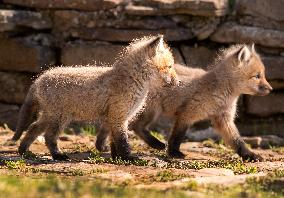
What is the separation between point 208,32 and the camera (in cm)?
1172

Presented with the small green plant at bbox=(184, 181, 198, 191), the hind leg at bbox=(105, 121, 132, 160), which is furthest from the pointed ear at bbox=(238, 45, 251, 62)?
the small green plant at bbox=(184, 181, 198, 191)

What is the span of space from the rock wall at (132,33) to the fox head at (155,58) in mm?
3161

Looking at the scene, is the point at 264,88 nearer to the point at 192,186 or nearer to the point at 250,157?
the point at 250,157

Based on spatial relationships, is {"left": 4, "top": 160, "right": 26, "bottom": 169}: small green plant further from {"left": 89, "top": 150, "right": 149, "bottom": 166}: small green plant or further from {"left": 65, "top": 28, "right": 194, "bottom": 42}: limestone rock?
{"left": 65, "top": 28, "right": 194, "bottom": 42}: limestone rock

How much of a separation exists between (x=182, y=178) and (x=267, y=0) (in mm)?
5927

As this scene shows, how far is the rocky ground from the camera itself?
247 inches

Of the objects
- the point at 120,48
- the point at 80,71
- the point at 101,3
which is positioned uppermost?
the point at 101,3

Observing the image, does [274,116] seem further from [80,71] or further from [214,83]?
[80,71]

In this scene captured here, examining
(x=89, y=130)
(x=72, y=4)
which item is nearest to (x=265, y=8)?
(x=72, y=4)

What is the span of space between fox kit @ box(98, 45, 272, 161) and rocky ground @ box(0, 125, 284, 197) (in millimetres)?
458

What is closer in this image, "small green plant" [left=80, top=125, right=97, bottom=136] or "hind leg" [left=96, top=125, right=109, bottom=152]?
"hind leg" [left=96, top=125, right=109, bottom=152]

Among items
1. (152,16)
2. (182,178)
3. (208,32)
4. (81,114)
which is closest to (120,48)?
(152,16)

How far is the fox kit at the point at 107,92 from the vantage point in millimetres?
8164

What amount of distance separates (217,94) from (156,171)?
2.46 metres
